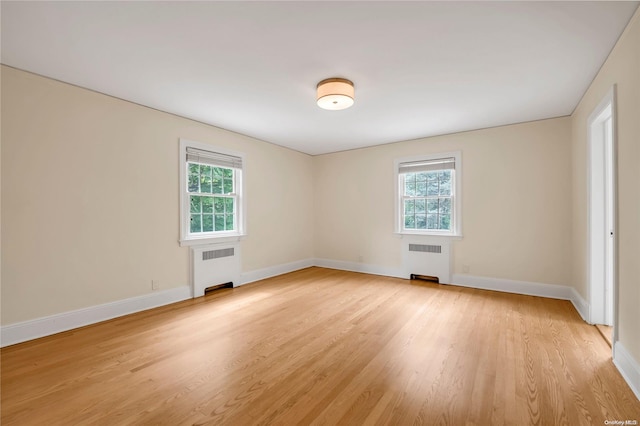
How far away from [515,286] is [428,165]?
92.5 inches

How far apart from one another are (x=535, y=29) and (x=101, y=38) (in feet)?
10.9

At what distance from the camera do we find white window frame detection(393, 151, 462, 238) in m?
4.78

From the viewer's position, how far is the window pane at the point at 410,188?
530cm

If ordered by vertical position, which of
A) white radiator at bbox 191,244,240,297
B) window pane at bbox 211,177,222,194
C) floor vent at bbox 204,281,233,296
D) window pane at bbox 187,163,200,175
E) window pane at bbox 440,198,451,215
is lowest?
floor vent at bbox 204,281,233,296

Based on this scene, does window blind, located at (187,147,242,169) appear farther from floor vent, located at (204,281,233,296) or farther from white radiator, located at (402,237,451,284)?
white radiator, located at (402,237,451,284)

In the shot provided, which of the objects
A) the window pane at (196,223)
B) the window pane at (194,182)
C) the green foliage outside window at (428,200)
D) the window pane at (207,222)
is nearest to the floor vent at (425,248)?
the green foliage outside window at (428,200)

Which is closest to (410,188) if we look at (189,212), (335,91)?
(335,91)

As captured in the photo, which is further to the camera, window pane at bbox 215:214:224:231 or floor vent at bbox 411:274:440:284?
floor vent at bbox 411:274:440:284

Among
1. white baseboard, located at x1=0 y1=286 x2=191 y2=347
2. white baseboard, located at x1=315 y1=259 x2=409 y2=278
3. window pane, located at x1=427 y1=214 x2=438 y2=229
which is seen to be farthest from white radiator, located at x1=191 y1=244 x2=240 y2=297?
window pane, located at x1=427 y1=214 x2=438 y2=229

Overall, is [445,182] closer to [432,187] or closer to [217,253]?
[432,187]

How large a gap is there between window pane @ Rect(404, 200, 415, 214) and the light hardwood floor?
210 centimetres

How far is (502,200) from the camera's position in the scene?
445 centimetres

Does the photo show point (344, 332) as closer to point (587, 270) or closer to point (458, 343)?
point (458, 343)

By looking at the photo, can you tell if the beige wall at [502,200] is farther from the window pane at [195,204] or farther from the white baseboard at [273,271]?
the window pane at [195,204]
